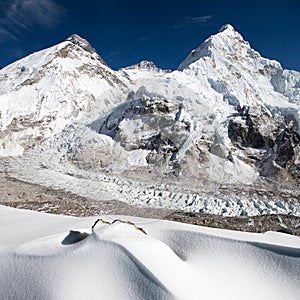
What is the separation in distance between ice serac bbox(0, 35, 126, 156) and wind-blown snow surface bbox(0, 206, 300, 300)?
3137cm

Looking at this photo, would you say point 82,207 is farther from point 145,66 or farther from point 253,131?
point 145,66

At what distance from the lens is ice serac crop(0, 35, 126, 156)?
35.3m

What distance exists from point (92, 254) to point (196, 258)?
3.37 ft

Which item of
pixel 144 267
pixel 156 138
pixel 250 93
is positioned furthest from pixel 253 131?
pixel 144 267

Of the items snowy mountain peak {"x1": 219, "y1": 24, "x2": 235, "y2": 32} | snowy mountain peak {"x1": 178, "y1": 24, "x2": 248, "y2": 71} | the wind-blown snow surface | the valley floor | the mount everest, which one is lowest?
the wind-blown snow surface

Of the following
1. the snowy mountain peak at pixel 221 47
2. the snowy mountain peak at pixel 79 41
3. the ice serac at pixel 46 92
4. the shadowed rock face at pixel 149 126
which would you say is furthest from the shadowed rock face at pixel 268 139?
the snowy mountain peak at pixel 79 41

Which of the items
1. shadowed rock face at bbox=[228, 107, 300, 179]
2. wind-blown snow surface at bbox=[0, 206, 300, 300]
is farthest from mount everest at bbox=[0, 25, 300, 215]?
wind-blown snow surface at bbox=[0, 206, 300, 300]

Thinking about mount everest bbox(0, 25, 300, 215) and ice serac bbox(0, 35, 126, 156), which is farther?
ice serac bbox(0, 35, 126, 156)

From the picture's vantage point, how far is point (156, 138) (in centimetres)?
3198

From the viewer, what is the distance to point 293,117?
39.2 metres

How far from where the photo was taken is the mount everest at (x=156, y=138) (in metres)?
23.3

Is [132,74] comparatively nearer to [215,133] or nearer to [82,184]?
[215,133]

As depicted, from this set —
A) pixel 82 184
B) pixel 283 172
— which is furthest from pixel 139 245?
pixel 283 172

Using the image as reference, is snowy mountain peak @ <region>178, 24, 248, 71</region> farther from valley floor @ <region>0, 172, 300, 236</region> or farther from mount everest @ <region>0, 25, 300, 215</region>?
valley floor @ <region>0, 172, 300, 236</region>
